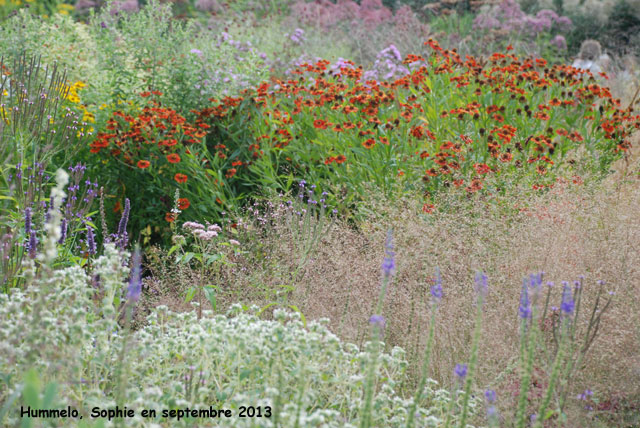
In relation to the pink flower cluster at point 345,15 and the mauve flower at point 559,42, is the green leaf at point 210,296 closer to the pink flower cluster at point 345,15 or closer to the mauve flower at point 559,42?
the pink flower cluster at point 345,15

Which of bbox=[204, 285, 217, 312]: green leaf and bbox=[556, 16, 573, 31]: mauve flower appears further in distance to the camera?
bbox=[556, 16, 573, 31]: mauve flower

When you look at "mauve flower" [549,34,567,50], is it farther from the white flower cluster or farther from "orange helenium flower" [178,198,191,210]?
the white flower cluster

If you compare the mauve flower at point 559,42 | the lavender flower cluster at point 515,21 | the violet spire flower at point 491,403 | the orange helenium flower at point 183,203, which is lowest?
the orange helenium flower at point 183,203

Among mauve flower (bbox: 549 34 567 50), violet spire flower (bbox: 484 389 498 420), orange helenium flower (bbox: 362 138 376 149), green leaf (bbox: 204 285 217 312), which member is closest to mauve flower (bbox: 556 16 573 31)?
mauve flower (bbox: 549 34 567 50)

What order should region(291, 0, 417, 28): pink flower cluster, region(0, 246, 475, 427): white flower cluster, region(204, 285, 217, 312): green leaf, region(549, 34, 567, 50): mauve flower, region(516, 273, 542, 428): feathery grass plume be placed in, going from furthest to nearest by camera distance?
region(291, 0, 417, 28): pink flower cluster → region(549, 34, 567, 50): mauve flower → region(204, 285, 217, 312): green leaf → region(0, 246, 475, 427): white flower cluster → region(516, 273, 542, 428): feathery grass plume

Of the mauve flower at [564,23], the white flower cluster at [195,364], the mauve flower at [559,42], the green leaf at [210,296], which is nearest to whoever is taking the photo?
the white flower cluster at [195,364]

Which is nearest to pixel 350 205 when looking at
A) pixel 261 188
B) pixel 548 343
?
pixel 261 188

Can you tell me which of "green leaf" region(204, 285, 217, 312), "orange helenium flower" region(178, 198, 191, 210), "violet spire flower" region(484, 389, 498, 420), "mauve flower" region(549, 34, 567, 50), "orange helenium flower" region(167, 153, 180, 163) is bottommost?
"orange helenium flower" region(178, 198, 191, 210)

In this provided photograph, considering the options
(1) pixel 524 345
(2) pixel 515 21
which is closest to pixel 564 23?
(2) pixel 515 21

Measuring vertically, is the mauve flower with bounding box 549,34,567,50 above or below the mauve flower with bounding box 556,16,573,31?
below

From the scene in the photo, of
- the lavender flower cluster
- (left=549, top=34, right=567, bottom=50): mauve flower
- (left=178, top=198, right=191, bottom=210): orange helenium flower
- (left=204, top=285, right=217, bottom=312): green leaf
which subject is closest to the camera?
(left=204, top=285, right=217, bottom=312): green leaf

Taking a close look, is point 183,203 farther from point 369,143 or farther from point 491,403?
point 491,403

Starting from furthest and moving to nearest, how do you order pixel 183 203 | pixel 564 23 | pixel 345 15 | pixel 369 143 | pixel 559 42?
pixel 345 15 → pixel 564 23 → pixel 559 42 → pixel 369 143 → pixel 183 203

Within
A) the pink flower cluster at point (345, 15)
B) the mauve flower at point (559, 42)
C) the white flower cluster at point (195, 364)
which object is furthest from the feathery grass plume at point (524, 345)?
the mauve flower at point (559, 42)
